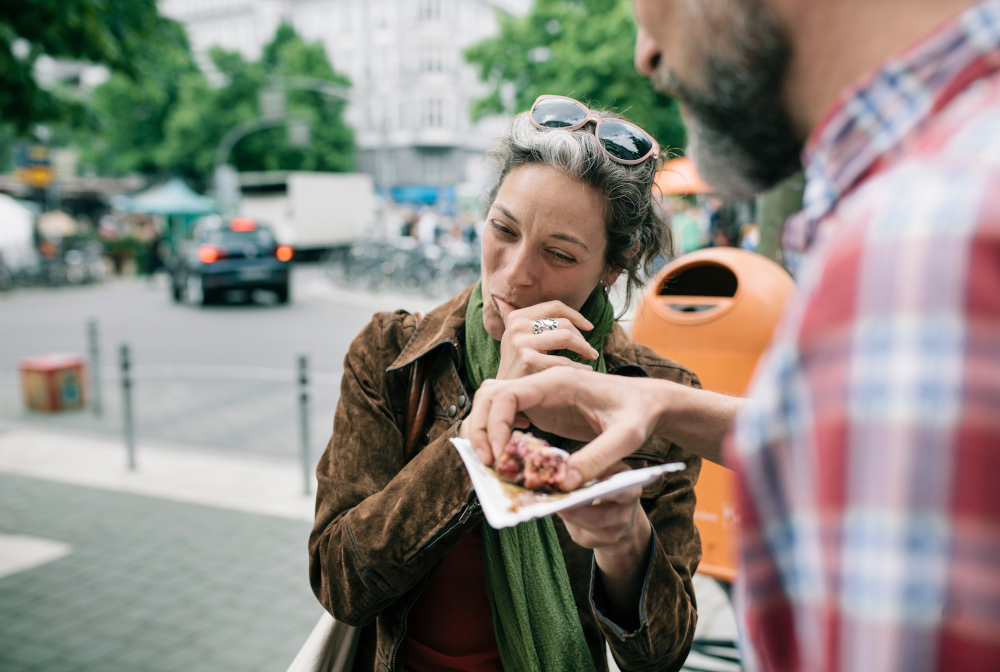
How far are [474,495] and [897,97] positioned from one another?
3.44 ft

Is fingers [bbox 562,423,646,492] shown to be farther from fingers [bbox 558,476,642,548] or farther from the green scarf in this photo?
the green scarf

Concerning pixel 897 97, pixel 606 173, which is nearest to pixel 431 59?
pixel 606 173

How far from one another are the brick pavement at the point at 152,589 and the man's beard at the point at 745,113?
3.33m

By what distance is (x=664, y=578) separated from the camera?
145 centimetres

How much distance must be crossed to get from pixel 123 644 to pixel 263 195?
26866 millimetres

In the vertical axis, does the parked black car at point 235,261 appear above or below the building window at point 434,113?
below

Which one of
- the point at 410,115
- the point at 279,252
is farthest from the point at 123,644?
the point at 410,115

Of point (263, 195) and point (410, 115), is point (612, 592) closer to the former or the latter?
point (263, 195)

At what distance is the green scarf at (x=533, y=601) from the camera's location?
154 centimetres

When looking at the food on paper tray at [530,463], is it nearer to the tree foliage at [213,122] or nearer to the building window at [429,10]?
the tree foliage at [213,122]

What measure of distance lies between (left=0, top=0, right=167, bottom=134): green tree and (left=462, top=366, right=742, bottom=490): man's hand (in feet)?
19.3

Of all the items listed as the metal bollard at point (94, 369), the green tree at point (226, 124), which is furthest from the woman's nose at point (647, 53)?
the green tree at point (226, 124)

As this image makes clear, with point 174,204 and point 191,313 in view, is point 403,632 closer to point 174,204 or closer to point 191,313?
point 191,313

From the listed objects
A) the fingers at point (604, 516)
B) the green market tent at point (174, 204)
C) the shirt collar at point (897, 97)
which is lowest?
the fingers at point (604, 516)
